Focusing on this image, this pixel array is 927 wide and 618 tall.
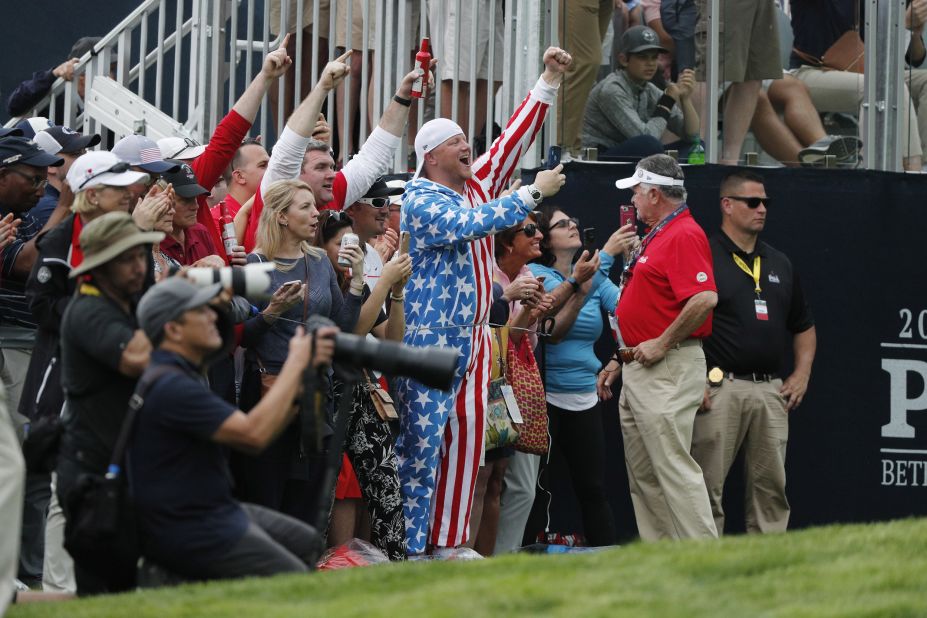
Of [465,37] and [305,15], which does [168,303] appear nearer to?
[465,37]

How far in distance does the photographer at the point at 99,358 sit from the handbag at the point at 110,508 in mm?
142

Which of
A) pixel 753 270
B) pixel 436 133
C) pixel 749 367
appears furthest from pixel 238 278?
pixel 753 270

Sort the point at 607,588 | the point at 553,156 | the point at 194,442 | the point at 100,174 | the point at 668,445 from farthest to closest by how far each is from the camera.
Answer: the point at 553,156, the point at 668,445, the point at 100,174, the point at 607,588, the point at 194,442

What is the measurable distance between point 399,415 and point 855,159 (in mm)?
3936

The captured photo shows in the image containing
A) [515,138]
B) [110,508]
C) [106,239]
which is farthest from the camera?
[515,138]

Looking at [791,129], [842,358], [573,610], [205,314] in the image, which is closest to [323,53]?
[791,129]

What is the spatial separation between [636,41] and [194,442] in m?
5.32

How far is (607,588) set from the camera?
5.97 meters

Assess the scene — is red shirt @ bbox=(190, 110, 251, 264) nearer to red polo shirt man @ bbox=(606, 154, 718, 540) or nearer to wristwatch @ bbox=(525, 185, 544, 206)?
wristwatch @ bbox=(525, 185, 544, 206)

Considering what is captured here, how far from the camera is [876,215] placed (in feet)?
34.4

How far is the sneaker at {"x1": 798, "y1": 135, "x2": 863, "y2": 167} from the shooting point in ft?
34.9

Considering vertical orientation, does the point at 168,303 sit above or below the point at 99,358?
above

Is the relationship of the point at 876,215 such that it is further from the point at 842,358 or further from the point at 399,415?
the point at 399,415

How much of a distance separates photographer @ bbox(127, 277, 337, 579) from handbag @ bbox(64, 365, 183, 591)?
0.03 m
